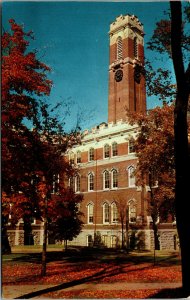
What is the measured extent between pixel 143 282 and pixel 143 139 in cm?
1066

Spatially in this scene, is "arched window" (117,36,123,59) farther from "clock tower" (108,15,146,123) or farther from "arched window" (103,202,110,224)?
"arched window" (103,202,110,224)

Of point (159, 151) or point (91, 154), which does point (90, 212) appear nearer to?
point (91, 154)

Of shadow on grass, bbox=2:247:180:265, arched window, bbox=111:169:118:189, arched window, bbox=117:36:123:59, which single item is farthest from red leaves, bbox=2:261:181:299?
arched window, bbox=117:36:123:59

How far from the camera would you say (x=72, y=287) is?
1108cm

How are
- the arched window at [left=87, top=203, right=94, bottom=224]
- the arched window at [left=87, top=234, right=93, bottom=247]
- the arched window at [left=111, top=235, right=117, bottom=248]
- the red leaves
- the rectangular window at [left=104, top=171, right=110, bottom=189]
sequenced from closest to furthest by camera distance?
the red leaves → the arched window at [left=111, top=235, right=117, bottom=248] → the arched window at [left=87, top=234, right=93, bottom=247] → the rectangular window at [left=104, top=171, right=110, bottom=189] → the arched window at [left=87, top=203, right=94, bottom=224]

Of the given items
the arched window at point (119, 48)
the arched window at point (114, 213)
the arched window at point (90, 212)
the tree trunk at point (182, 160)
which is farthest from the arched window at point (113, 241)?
the tree trunk at point (182, 160)

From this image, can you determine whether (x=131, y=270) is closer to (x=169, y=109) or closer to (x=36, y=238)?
(x=169, y=109)

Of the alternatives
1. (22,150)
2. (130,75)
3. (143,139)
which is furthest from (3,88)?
(130,75)

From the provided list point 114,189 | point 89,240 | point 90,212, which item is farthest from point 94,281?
point 90,212

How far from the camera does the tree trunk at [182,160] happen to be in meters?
7.27

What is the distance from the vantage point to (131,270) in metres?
15.5

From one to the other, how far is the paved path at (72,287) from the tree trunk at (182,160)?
3696 millimetres

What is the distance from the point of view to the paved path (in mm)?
9938

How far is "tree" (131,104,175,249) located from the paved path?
7588 millimetres
